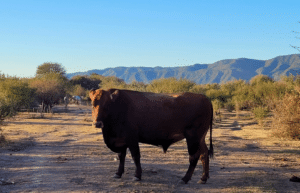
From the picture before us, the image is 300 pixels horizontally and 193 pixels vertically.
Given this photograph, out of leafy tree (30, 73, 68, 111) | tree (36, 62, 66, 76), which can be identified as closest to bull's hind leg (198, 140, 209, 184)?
leafy tree (30, 73, 68, 111)

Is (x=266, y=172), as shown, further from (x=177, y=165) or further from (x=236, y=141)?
(x=236, y=141)

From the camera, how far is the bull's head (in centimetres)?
587

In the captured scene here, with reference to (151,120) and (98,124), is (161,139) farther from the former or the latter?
(98,124)

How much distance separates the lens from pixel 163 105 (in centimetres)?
636

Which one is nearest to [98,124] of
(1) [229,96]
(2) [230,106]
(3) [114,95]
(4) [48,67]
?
(3) [114,95]

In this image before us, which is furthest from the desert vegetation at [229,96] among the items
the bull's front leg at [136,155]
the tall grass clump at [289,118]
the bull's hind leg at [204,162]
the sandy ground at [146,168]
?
the bull's front leg at [136,155]

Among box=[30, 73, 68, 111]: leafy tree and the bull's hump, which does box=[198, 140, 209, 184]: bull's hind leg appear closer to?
the bull's hump

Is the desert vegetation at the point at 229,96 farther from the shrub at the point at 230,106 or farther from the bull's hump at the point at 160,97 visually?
the bull's hump at the point at 160,97

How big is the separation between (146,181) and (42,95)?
25.0 meters

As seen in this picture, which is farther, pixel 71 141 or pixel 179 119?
pixel 71 141

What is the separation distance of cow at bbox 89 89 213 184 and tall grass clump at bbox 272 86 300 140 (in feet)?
24.0

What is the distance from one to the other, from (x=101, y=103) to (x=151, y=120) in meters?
1.27

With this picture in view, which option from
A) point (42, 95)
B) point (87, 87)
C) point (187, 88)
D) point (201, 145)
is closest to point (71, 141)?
Result: point (201, 145)

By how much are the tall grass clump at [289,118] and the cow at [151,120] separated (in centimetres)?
732
